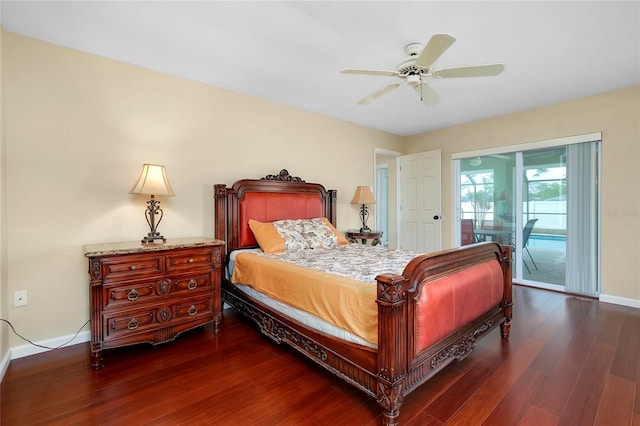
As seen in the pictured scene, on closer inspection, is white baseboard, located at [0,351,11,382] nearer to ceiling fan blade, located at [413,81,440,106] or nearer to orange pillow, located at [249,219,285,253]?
orange pillow, located at [249,219,285,253]

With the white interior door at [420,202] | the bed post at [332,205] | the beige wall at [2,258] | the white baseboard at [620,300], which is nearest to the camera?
the beige wall at [2,258]

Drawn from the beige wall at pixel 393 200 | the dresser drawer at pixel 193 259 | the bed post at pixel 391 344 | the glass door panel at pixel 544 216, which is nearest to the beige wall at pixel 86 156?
the dresser drawer at pixel 193 259

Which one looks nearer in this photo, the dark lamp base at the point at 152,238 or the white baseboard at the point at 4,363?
the white baseboard at the point at 4,363

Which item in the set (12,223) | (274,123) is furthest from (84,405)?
(274,123)

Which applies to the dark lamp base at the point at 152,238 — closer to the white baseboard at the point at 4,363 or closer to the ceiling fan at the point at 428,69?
the white baseboard at the point at 4,363

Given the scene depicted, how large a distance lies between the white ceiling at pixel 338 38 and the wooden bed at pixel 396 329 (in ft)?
4.54

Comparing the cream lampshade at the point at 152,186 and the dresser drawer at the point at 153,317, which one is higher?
the cream lampshade at the point at 152,186

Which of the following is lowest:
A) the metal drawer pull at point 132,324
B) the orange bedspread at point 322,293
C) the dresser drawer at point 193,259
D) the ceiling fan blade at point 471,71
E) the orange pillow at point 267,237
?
the metal drawer pull at point 132,324

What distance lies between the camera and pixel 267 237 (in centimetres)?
317

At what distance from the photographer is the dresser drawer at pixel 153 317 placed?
2.18 meters

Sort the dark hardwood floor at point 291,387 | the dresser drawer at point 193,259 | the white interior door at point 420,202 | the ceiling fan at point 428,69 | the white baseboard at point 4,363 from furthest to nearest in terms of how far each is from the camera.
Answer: the white interior door at point 420,202 → the dresser drawer at point 193,259 → the white baseboard at point 4,363 → the ceiling fan at point 428,69 → the dark hardwood floor at point 291,387

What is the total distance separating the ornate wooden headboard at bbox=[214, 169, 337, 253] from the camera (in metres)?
3.28

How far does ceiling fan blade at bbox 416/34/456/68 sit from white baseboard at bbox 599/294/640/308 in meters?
3.67

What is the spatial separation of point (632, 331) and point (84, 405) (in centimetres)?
437
